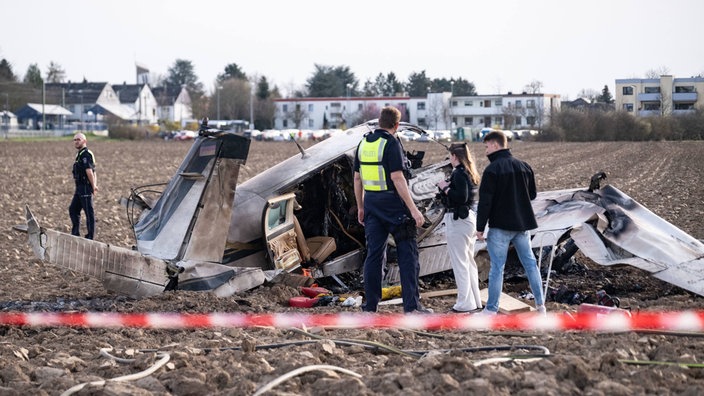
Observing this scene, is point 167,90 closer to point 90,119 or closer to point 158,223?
point 90,119

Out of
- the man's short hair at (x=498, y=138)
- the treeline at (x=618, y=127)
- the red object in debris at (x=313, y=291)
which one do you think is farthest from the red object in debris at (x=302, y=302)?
the treeline at (x=618, y=127)

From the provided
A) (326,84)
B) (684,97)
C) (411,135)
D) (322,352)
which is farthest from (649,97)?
(326,84)

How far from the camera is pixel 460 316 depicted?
7352 millimetres

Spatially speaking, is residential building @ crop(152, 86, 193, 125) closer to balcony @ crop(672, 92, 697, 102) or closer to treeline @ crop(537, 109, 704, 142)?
treeline @ crop(537, 109, 704, 142)

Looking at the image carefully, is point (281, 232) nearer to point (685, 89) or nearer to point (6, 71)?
point (685, 89)

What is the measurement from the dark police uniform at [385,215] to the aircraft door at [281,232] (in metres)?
1.42

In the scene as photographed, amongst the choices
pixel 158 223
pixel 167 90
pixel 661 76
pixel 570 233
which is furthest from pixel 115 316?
pixel 167 90

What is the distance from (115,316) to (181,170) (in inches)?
63.8

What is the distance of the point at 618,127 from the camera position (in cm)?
5975

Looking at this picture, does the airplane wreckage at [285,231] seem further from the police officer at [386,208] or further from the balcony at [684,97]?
the balcony at [684,97]

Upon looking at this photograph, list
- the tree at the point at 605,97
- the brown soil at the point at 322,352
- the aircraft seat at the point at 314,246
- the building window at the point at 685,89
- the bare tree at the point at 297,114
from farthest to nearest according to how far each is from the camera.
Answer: the bare tree at the point at 297,114 < the tree at the point at 605,97 < the building window at the point at 685,89 < the aircraft seat at the point at 314,246 < the brown soil at the point at 322,352

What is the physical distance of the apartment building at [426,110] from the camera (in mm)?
95188

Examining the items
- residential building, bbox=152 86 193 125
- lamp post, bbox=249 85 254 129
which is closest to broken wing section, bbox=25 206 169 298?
lamp post, bbox=249 85 254 129

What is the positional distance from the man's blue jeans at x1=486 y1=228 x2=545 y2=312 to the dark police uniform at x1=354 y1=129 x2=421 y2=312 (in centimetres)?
63
